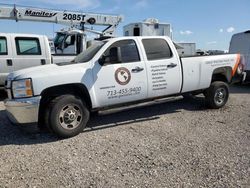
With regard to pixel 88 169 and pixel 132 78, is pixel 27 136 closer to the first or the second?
pixel 88 169

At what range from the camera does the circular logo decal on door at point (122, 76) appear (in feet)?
18.0

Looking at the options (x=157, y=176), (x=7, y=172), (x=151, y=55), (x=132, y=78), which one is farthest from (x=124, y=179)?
(x=151, y=55)

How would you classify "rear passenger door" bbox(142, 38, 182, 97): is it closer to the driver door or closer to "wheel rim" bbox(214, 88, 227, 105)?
the driver door

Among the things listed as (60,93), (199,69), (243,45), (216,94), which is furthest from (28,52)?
(243,45)

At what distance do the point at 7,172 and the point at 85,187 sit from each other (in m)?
1.23

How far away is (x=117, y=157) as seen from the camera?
4277 mm

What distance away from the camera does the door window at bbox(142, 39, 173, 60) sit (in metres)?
6.01

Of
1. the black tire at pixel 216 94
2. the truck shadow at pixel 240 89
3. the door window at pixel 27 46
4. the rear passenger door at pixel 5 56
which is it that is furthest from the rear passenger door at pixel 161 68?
the rear passenger door at pixel 5 56

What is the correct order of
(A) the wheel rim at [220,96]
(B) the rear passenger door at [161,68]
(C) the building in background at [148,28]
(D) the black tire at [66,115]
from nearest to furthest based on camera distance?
1. (D) the black tire at [66,115]
2. (B) the rear passenger door at [161,68]
3. (A) the wheel rim at [220,96]
4. (C) the building in background at [148,28]

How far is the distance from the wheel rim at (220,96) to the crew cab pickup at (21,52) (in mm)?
5496

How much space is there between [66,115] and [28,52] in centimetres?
470

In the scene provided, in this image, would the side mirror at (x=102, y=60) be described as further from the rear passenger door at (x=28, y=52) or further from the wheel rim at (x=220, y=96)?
the rear passenger door at (x=28, y=52)

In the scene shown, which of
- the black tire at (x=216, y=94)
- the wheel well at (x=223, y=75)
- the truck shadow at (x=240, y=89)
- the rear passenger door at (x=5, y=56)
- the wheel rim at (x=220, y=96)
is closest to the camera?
the black tire at (x=216, y=94)

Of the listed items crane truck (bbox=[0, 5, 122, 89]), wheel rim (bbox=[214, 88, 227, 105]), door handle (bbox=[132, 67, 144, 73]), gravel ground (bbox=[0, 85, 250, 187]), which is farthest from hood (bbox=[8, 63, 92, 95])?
wheel rim (bbox=[214, 88, 227, 105])
